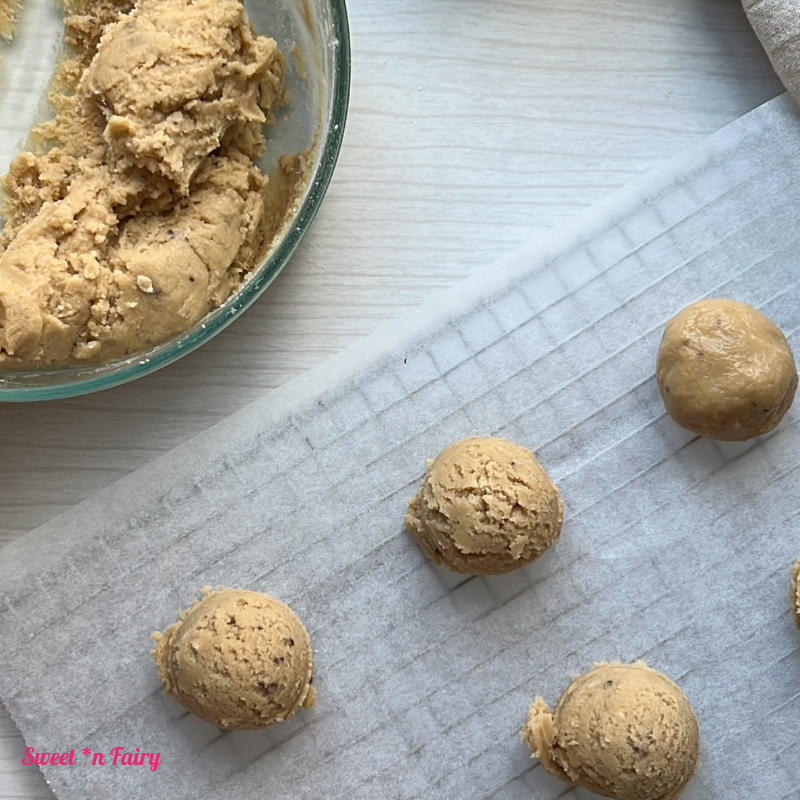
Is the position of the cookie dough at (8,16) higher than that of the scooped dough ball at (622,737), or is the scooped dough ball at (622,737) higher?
the cookie dough at (8,16)

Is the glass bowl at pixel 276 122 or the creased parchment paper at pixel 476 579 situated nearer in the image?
the glass bowl at pixel 276 122

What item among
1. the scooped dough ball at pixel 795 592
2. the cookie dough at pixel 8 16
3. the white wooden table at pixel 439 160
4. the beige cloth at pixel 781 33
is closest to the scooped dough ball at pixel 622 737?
the scooped dough ball at pixel 795 592

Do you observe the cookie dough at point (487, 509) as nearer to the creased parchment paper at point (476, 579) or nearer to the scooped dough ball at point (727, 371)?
the creased parchment paper at point (476, 579)

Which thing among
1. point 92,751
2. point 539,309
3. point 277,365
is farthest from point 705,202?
point 92,751

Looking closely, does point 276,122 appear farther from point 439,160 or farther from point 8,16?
point 8,16

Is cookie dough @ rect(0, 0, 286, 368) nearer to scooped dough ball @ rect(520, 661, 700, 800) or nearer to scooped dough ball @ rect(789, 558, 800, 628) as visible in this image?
scooped dough ball @ rect(520, 661, 700, 800)

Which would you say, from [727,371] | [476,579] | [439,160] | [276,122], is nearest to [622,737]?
[476,579]

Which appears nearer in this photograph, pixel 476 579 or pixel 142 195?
pixel 142 195
